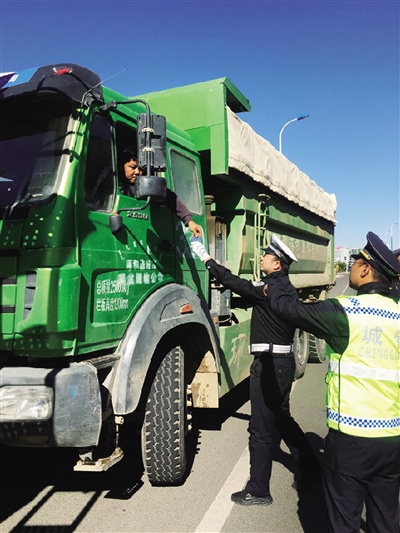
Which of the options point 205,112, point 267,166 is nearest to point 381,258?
point 205,112

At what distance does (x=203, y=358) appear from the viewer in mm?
3900

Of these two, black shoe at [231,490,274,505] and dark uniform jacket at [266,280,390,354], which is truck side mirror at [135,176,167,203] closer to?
dark uniform jacket at [266,280,390,354]

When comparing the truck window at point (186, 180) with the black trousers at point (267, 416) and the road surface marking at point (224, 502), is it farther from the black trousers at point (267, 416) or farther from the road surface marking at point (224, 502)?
the road surface marking at point (224, 502)

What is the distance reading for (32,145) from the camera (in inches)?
108

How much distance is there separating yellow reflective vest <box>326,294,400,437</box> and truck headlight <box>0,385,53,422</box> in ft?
4.72

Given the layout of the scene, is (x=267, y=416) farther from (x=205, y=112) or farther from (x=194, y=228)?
(x=205, y=112)

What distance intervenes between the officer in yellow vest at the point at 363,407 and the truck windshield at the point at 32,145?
1.67 m

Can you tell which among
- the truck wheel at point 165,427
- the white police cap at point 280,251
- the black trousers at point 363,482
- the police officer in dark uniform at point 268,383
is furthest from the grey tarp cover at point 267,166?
the black trousers at point 363,482

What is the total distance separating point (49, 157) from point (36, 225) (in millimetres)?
441

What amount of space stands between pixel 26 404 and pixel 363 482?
1.65 meters

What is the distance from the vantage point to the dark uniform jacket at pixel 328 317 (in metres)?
2.04

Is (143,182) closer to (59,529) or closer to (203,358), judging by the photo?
(203,358)

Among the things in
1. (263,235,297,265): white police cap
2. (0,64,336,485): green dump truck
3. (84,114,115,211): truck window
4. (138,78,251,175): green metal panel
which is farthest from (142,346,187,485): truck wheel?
(138,78,251,175): green metal panel

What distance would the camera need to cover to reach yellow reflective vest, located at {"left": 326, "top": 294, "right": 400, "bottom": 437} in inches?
78.2
